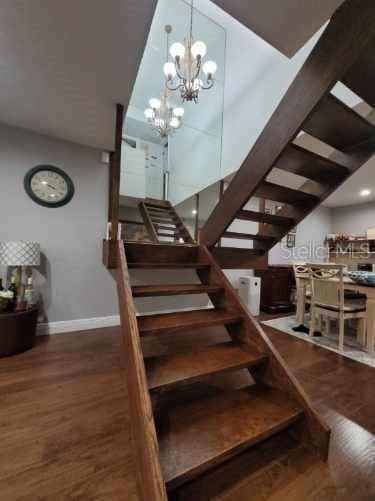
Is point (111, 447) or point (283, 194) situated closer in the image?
point (111, 447)

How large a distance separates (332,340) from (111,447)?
2.71 m

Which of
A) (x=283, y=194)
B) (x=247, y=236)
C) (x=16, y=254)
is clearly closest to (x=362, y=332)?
(x=247, y=236)

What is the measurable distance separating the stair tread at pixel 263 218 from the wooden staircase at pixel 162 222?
1.55 meters

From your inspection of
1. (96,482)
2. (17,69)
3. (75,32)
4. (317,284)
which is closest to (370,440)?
(96,482)

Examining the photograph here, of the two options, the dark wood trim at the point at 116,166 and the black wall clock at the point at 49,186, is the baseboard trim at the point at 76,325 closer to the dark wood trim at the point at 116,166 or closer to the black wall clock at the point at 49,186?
the dark wood trim at the point at 116,166

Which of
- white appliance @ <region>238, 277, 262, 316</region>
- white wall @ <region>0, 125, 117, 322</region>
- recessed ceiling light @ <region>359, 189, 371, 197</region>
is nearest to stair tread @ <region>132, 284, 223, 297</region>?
white wall @ <region>0, 125, 117, 322</region>

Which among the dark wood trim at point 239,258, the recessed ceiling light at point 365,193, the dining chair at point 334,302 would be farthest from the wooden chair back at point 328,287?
the recessed ceiling light at point 365,193

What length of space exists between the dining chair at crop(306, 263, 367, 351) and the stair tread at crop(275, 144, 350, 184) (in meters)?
1.00

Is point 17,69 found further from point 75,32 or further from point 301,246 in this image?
point 301,246

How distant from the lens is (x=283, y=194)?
2189mm

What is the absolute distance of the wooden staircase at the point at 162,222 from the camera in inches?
158

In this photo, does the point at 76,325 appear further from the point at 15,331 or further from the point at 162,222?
the point at 162,222

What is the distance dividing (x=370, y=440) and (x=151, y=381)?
4.32 ft

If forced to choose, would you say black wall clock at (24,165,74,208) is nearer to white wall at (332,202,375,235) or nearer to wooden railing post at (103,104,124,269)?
wooden railing post at (103,104,124,269)
